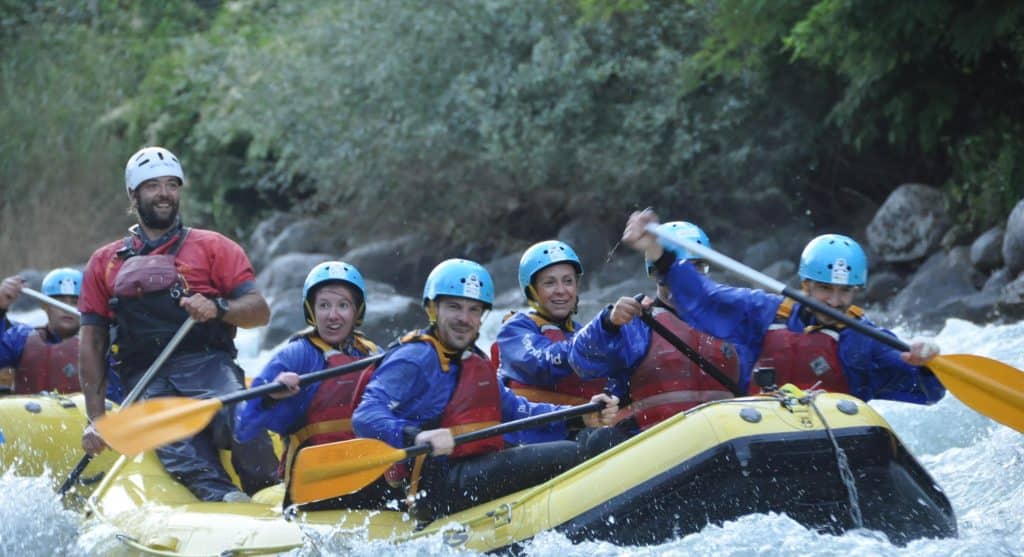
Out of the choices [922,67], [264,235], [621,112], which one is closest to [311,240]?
[264,235]

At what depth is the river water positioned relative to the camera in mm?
4746

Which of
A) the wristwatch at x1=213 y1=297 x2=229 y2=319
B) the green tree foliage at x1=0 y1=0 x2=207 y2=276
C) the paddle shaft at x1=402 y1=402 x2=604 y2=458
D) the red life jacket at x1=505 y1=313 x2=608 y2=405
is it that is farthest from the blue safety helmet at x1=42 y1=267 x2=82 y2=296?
the green tree foliage at x1=0 y1=0 x2=207 y2=276

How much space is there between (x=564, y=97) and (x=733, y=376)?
34.0ft

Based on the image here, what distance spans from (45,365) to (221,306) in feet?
9.32

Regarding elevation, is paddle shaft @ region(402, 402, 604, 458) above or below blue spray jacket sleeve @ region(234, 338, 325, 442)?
below

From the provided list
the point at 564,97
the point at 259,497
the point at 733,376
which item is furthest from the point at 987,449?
the point at 564,97

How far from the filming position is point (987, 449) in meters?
7.67

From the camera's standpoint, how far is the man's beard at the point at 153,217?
20.3 ft

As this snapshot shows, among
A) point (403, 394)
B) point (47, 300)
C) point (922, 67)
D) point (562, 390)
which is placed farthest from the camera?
point (922, 67)

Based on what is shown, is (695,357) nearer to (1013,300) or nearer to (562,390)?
(562,390)

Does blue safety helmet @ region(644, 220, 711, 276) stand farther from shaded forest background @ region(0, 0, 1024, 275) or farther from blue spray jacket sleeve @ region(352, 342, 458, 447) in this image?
shaded forest background @ region(0, 0, 1024, 275)

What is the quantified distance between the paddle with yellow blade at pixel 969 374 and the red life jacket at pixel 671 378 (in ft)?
1.74

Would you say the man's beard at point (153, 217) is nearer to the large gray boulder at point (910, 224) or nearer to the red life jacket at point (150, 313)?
the red life jacket at point (150, 313)

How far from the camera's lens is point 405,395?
5.43 metres
